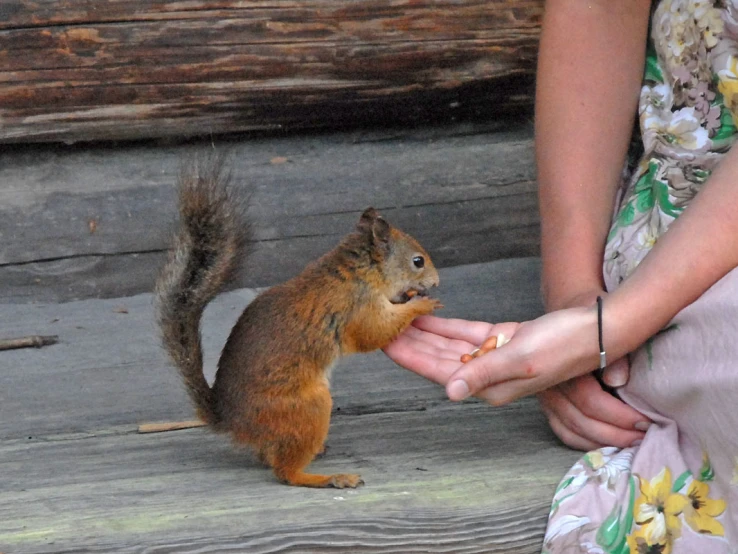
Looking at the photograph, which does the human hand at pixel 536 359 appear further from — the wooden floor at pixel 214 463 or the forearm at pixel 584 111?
the forearm at pixel 584 111

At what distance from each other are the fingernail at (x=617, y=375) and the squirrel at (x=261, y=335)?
0.30m

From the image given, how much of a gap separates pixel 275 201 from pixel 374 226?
0.60m

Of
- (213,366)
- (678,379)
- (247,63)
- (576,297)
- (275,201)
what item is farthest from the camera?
(275,201)

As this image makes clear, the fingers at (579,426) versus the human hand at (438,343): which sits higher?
the human hand at (438,343)

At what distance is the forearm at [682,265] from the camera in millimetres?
1292

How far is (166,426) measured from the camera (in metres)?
1.70

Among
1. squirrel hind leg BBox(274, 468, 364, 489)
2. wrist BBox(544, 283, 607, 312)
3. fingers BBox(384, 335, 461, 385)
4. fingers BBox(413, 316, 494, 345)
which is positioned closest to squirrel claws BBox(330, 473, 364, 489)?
squirrel hind leg BBox(274, 468, 364, 489)

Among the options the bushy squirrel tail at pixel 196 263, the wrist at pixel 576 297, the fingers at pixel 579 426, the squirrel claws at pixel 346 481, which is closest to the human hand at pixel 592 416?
the fingers at pixel 579 426

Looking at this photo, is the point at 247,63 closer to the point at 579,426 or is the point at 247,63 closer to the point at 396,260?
the point at 396,260

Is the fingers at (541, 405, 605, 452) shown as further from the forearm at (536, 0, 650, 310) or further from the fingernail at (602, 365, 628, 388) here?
the forearm at (536, 0, 650, 310)

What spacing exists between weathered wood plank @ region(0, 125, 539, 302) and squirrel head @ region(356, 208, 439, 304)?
20.5 inches

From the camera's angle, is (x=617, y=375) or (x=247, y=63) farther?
(x=247, y=63)

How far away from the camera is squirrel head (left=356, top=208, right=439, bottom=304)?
1.64 m

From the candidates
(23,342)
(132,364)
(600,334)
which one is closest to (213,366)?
(132,364)
